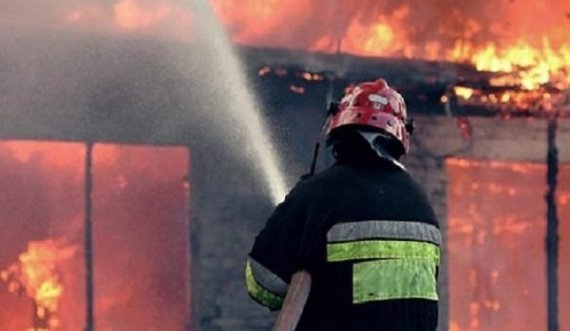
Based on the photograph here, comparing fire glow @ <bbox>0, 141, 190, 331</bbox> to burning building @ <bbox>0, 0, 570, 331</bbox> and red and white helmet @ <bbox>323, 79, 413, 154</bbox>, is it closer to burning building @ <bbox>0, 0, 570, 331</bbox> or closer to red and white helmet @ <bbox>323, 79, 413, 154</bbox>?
burning building @ <bbox>0, 0, 570, 331</bbox>

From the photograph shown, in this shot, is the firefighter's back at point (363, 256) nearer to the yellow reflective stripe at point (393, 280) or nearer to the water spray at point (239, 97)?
the yellow reflective stripe at point (393, 280)

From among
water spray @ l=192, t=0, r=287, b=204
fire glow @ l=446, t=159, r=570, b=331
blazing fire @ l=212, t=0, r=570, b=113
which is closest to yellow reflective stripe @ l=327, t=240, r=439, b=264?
water spray @ l=192, t=0, r=287, b=204

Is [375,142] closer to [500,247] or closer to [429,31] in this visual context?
[429,31]

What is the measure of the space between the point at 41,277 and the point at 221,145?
143cm

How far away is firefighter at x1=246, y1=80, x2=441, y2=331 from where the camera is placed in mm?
3666

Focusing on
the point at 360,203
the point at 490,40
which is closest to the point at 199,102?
the point at 490,40

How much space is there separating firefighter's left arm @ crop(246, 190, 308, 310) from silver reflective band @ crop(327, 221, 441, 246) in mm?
116

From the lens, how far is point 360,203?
12.2ft

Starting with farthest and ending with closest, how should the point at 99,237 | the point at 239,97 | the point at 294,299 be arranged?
the point at 239,97, the point at 99,237, the point at 294,299

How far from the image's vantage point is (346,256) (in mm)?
3674

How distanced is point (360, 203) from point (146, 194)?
3623 mm

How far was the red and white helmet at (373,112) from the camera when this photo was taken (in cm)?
384

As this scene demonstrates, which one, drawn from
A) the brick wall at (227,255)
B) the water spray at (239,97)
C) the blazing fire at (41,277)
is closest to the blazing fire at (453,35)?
the water spray at (239,97)

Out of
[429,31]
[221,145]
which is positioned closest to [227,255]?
[221,145]
